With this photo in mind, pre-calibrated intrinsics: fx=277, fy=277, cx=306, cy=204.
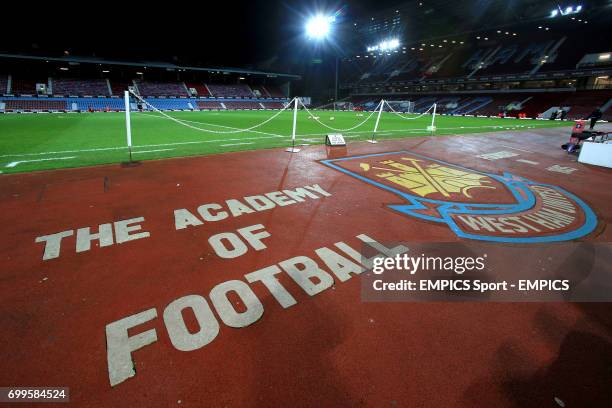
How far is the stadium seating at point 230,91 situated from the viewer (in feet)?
175

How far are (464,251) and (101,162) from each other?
8.98 metres

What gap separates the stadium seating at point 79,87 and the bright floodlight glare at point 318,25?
124 feet

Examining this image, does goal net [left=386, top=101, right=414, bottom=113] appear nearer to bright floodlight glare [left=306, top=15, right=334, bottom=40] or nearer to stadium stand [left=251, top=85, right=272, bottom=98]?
bright floodlight glare [left=306, top=15, right=334, bottom=40]

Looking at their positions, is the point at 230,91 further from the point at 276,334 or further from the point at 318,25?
the point at 276,334

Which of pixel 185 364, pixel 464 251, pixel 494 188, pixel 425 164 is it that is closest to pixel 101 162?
pixel 185 364

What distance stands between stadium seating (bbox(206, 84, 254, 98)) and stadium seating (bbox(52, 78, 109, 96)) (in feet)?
56.1

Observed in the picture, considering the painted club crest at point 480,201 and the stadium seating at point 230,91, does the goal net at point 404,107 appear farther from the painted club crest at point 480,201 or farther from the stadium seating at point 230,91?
the painted club crest at point 480,201

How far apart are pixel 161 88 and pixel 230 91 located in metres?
12.4

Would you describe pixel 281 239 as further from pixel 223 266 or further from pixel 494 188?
pixel 494 188

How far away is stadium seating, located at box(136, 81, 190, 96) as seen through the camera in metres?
46.7

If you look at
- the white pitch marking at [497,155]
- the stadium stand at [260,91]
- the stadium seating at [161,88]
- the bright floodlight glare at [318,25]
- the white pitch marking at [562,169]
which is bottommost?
the white pitch marking at [562,169]

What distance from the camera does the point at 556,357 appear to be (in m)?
2.26

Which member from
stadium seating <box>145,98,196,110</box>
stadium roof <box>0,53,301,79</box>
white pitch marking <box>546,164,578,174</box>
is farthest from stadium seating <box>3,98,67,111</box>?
white pitch marking <box>546,164,578,174</box>
